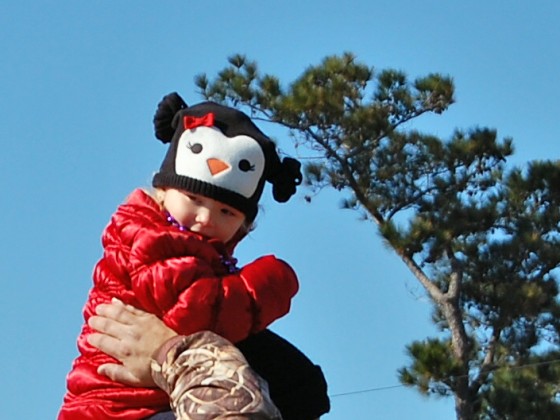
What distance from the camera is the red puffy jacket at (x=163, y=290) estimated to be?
2.24m

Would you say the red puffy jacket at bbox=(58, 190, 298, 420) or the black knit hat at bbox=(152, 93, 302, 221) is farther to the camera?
the black knit hat at bbox=(152, 93, 302, 221)

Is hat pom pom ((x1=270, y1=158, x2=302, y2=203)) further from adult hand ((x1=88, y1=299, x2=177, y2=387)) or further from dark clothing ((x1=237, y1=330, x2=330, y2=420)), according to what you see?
adult hand ((x1=88, y1=299, x2=177, y2=387))

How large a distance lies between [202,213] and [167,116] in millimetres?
261

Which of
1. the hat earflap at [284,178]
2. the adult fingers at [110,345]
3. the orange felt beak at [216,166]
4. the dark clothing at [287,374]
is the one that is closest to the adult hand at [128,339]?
the adult fingers at [110,345]

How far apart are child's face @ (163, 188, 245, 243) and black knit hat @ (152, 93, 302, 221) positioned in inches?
0.5

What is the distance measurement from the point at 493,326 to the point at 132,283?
6.83 meters

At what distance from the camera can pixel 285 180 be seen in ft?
8.51

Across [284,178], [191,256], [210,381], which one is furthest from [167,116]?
[210,381]

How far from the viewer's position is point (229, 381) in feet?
6.88

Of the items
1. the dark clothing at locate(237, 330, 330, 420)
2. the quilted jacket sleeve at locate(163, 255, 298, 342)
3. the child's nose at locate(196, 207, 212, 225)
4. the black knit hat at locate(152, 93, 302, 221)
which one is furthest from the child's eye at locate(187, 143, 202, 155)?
the dark clothing at locate(237, 330, 330, 420)

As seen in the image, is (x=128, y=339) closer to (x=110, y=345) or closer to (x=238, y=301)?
(x=110, y=345)

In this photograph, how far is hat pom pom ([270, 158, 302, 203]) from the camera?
2.58 metres

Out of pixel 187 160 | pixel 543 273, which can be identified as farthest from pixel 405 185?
pixel 187 160

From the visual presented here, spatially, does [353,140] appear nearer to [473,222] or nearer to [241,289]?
[473,222]
